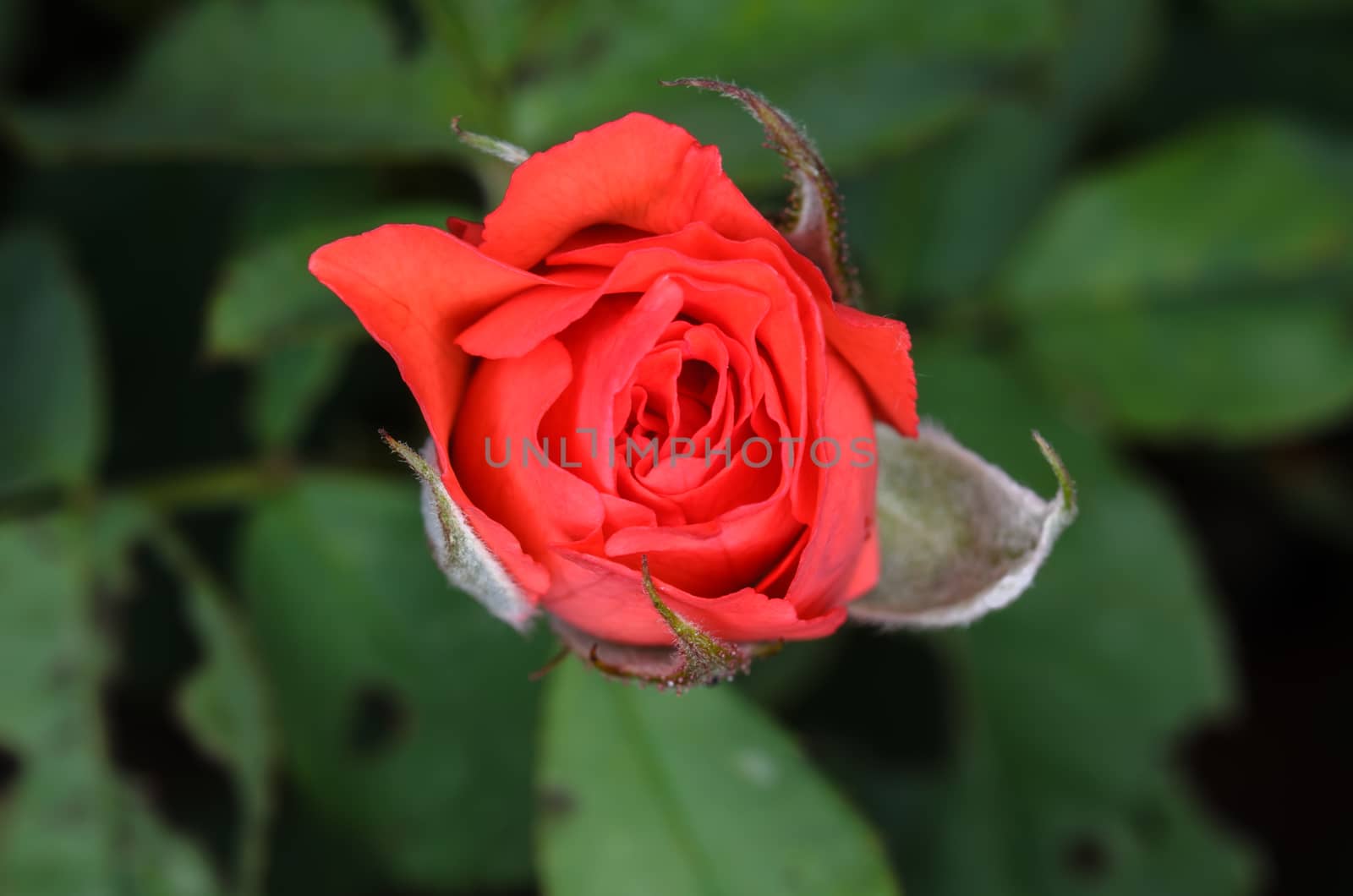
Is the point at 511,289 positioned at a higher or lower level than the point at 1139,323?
higher

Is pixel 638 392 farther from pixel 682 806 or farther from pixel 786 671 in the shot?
pixel 786 671

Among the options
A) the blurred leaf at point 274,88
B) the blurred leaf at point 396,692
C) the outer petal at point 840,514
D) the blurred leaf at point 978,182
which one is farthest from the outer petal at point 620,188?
the blurred leaf at point 978,182

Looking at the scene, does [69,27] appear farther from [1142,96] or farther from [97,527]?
[1142,96]

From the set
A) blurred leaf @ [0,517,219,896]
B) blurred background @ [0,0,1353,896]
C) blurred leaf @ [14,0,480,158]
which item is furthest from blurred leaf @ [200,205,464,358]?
blurred leaf @ [0,517,219,896]

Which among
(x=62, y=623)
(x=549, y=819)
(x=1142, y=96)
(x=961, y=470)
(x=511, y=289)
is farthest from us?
(x=1142, y=96)

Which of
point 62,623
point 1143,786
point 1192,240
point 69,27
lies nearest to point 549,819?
point 62,623

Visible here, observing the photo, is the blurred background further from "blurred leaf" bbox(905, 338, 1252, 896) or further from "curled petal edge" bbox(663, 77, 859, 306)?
"curled petal edge" bbox(663, 77, 859, 306)

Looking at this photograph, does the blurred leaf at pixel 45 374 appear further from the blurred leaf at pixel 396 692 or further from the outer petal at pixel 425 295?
the outer petal at pixel 425 295
